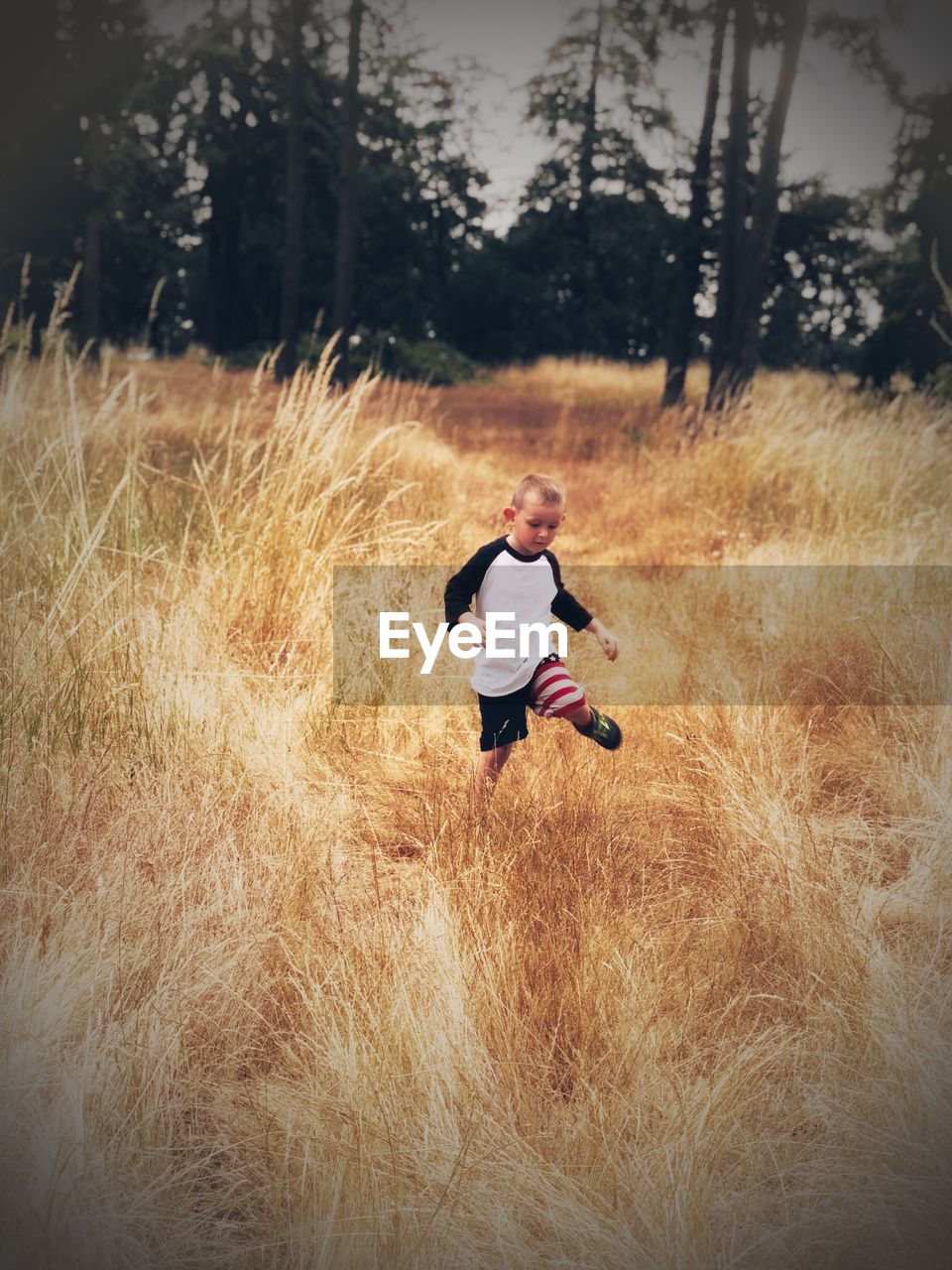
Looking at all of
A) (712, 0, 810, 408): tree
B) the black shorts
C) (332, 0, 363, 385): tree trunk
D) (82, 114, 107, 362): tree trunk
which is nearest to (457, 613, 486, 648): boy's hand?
the black shorts

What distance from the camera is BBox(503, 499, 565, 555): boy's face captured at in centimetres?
226

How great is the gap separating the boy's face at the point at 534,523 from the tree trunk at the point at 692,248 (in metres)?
12.0

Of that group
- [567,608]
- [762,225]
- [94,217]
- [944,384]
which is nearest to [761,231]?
[762,225]

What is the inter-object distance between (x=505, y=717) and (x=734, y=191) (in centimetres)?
1014

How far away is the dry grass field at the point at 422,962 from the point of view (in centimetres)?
139

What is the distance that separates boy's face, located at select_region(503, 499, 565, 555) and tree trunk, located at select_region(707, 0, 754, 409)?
715cm

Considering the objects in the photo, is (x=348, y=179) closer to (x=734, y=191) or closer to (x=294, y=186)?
(x=294, y=186)

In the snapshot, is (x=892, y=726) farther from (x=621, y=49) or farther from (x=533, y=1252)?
(x=621, y=49)

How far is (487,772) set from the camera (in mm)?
2480

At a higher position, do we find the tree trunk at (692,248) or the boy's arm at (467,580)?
the tree trunk at (692,248)

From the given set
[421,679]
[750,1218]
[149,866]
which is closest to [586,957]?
[750,1218]

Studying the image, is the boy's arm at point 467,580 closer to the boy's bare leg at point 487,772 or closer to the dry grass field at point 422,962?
the boy's bare leg at point 487,772

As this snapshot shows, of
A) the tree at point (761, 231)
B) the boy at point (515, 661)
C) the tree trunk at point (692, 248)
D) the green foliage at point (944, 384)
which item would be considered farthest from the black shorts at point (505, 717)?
the tree trunk at point (692, 248)

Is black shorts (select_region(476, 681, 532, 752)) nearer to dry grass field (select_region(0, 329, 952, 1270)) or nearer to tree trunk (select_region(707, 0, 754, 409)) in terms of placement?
dry grass field (select_region(0, 329, 952, 1270))
